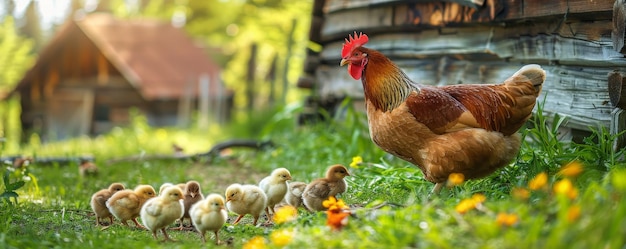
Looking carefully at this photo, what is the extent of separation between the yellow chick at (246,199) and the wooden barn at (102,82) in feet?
44.4

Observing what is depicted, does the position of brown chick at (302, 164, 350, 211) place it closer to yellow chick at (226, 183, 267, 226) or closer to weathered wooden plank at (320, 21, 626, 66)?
yellow chick at (226, 183, 267, 226)

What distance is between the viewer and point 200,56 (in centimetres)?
2195

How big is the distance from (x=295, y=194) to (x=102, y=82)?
14673 millimetres

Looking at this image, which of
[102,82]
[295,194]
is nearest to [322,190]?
[295,194]

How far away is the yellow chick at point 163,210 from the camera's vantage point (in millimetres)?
4340

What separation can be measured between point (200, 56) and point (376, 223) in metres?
18.9

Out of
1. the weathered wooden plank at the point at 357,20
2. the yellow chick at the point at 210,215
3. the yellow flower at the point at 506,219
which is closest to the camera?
the yellow flower at the point at 506,219

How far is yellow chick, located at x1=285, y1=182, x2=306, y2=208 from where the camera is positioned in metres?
5.09

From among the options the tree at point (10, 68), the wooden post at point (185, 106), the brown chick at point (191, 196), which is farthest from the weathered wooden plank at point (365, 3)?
the tree at point (10, 68)

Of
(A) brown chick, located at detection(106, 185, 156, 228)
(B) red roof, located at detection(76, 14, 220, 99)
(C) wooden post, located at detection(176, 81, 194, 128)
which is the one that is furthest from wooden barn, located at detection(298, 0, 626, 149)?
(C) wooden post, located at detection(176, 81, 194, 128)

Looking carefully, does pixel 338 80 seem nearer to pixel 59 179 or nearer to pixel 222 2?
pixel 59 179

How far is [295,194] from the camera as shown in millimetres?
5098

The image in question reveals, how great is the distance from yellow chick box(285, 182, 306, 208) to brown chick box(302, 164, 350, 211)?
0.16m

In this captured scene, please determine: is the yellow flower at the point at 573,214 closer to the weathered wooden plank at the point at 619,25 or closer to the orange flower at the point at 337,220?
the orange flower at the point at 337,220
